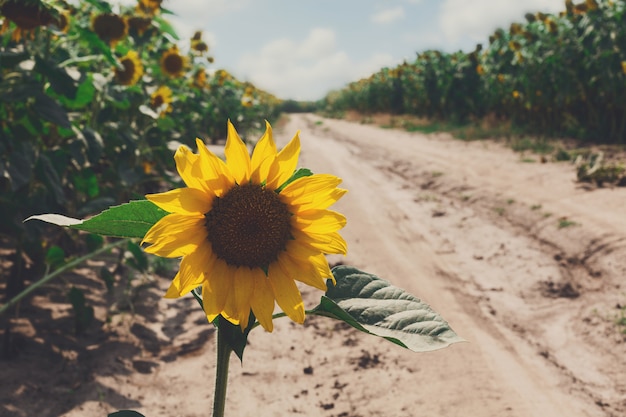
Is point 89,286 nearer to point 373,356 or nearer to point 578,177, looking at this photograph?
point 373,356

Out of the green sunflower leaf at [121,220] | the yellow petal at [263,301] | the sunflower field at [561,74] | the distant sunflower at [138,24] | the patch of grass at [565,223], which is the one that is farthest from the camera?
the sunflower field at [561,74]

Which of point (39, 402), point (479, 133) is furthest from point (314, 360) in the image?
point (479, 133)

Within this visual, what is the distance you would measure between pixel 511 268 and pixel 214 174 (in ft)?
10.4

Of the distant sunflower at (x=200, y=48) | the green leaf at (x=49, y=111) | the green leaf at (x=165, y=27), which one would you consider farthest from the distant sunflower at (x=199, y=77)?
the green leaf at (x=49, y=111)

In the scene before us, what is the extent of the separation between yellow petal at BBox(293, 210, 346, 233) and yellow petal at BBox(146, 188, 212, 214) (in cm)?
18

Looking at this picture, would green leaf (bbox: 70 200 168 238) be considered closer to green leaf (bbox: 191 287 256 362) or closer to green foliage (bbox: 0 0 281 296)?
green leaf (bbox: 191 287 256 362)

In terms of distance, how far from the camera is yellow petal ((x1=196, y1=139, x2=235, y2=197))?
96 centimetres

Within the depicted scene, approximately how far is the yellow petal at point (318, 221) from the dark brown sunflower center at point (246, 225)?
4 cm

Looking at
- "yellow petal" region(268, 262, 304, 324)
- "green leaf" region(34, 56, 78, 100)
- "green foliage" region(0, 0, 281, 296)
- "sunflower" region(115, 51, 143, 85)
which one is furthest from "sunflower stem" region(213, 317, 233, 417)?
"sunflower" region(115, 51, 143, 85)

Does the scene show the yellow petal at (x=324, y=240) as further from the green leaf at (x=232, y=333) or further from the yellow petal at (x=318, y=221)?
the green leaf at (x=232, y=333)

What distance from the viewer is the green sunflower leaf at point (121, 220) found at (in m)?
0.86

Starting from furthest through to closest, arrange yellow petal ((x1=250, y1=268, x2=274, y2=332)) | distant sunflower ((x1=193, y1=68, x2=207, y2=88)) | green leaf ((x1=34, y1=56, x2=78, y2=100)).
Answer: distant sunflower ((x1=193, y1=68, x2=207, y2=88)) → green leaf ((x1=34, y1=56, x2=78, y2=100)) → yellow petal ((x1=250, y1=268, x2=274, y2=332))

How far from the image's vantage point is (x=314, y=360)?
8.08ft

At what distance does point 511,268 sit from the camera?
12.1ft
